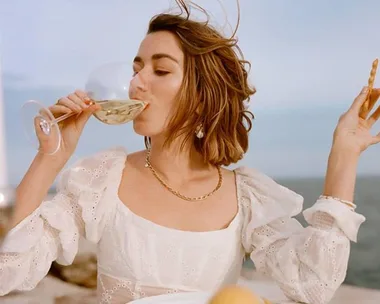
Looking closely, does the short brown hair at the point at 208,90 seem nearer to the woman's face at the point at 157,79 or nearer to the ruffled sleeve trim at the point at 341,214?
the woman's face at the point at 157,79

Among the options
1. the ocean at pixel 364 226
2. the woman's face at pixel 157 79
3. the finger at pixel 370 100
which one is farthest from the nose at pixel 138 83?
the ocean at pixel 364 226

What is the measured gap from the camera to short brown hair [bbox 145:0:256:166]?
1.24m

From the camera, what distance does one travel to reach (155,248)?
3.91ft

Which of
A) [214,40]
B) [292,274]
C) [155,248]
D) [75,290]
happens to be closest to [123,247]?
[155,248]

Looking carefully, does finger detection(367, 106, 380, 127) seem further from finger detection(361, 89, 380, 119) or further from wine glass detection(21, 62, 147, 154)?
wine glass detection(21, 62, 147, 154)

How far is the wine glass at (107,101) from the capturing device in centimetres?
108

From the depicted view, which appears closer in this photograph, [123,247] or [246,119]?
[123,247]

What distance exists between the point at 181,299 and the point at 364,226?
1.69 meters

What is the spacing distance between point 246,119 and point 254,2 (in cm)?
116

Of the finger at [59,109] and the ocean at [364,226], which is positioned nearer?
the finger at [59,109]

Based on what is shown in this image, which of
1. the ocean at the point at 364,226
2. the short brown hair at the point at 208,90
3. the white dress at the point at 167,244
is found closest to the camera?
the white dress at the point at 167,244

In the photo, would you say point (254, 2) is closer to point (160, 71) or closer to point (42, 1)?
point (42, 1)

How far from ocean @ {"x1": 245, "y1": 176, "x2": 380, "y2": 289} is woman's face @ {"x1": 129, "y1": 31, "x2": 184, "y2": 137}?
1.32 metres

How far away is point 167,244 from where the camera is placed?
119cm
